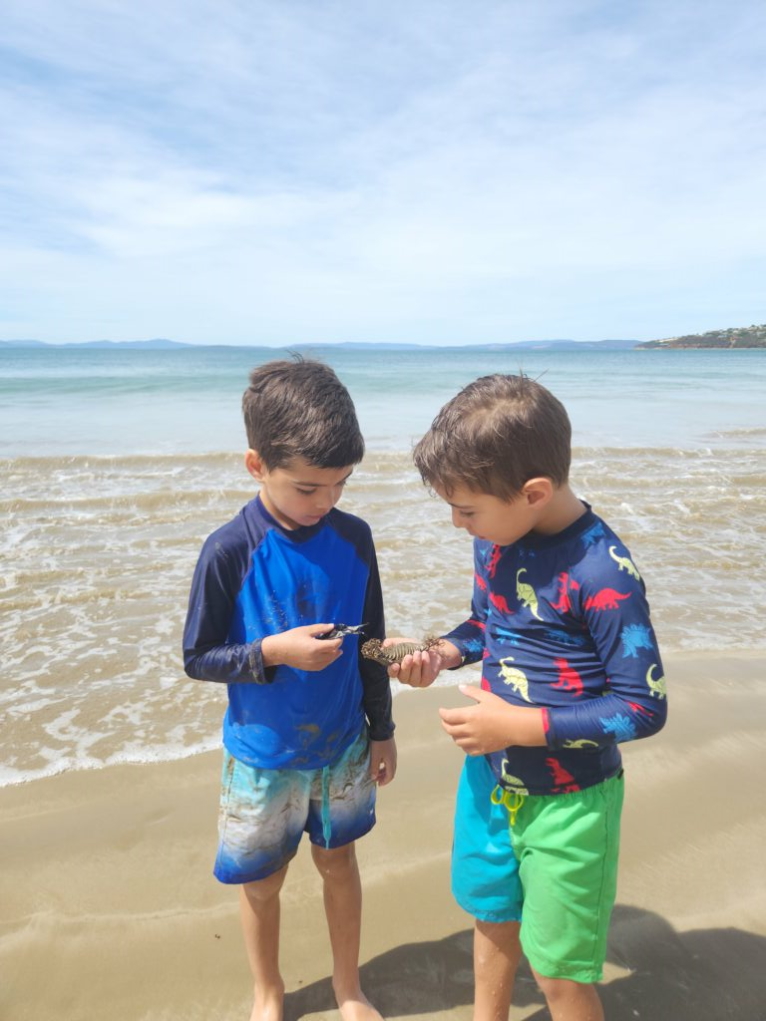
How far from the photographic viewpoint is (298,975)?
245cm

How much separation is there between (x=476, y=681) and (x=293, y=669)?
9.18 feet

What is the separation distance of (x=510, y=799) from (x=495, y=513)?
754mm

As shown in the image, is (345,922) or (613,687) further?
(345,922)

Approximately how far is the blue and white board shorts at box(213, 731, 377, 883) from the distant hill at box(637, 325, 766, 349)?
11291 centimetres

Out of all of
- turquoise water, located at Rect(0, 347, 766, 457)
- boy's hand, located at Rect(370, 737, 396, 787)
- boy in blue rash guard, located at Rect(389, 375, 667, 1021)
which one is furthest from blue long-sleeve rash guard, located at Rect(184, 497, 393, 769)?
turquoise water, located at Rect(0, 347, 766, 457)

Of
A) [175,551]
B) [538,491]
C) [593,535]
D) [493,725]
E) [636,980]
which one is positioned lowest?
[636,980]

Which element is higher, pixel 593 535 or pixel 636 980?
pixel 593 535

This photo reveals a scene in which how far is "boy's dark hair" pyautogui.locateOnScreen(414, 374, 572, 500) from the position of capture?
5.81 ft

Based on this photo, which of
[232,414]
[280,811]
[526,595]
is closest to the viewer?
[526,595]

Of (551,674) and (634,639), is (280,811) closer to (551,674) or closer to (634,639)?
(551,674)

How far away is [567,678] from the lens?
1.82 m

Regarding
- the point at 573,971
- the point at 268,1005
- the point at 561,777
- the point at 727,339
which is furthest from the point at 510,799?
the point at 727,339

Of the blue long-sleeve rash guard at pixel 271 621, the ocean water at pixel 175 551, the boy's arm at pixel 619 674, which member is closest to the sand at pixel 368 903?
the ocean water at pixel 175 551

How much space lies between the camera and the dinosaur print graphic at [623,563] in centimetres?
172
